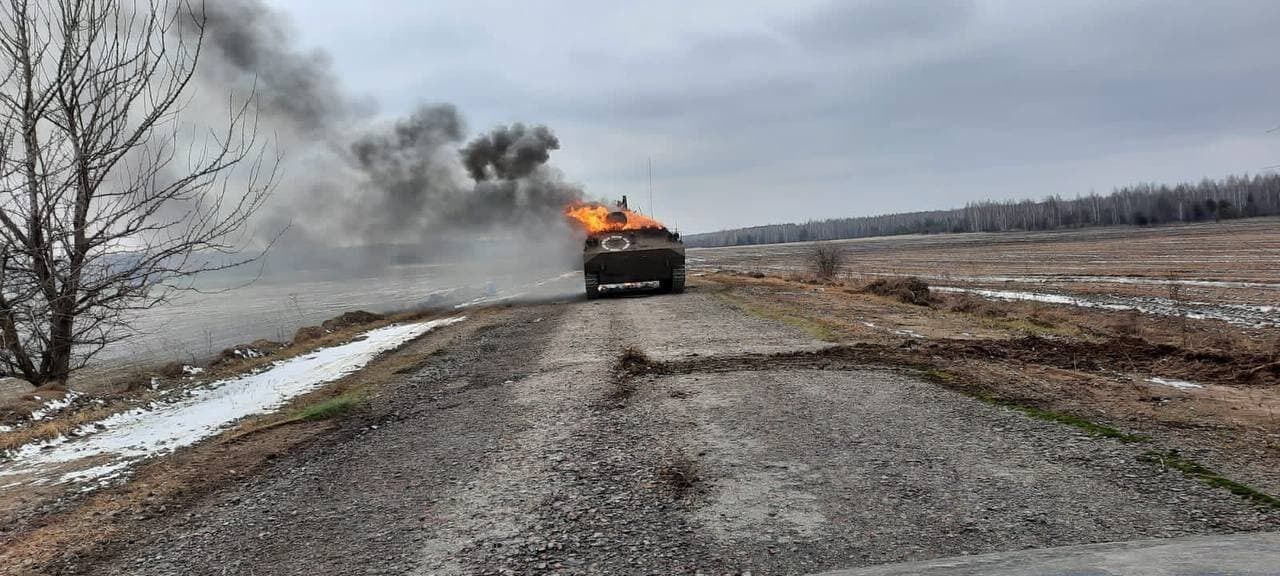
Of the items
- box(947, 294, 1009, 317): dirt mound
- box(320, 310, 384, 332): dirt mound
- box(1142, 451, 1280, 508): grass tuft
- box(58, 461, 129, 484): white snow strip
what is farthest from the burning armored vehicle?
box(1142, 451, 1280, 508): grass tuft

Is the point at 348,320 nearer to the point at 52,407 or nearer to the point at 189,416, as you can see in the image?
the point at 52,407

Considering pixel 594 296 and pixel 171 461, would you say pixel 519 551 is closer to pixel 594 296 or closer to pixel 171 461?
pixel 171 461

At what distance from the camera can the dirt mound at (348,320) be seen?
1836 centimetres

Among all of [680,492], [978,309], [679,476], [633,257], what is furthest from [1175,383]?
[633,257]

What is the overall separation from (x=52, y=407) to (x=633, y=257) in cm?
1362

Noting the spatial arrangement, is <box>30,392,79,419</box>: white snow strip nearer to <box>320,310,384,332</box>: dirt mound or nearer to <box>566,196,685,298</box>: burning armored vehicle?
<box>320,310,384,332</box>: dirt mound

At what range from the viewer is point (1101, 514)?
360 cm

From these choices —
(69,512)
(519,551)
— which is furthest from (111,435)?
(519,551)

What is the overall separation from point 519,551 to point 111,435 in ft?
19.3

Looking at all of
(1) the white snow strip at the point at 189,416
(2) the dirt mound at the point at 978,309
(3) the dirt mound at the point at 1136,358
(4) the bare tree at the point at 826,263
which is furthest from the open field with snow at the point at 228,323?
(3) the dirt mound at the point at 1136,358

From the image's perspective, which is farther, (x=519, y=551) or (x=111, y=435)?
(x=111, y=435)

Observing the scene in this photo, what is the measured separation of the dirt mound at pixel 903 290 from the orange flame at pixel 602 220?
6.47 metres

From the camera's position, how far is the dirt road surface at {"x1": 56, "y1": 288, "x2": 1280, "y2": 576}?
345 cm

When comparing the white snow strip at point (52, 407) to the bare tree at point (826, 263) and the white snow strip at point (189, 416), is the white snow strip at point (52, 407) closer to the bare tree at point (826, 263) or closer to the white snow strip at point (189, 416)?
the white snow strip at point (189, 416)
